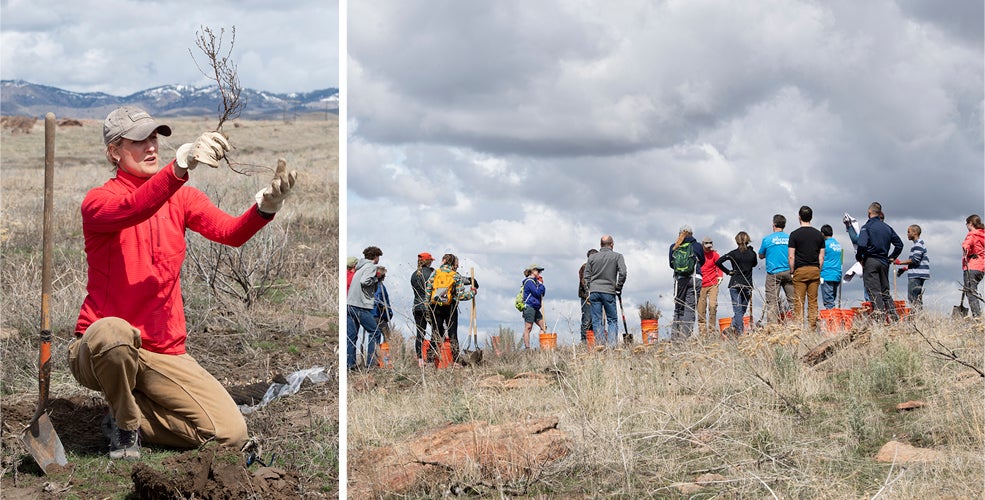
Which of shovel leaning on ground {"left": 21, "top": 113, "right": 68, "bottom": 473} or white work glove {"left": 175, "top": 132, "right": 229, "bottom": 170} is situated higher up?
white work glove {"left": 175, "top": 132, "right": 229, "bottom": 170}

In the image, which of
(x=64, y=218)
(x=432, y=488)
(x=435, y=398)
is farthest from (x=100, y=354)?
(x=64, y=218)

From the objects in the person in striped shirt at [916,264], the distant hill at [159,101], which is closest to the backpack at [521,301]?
the person in striped shirt at [916,264]

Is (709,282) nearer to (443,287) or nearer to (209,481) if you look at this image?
(443,287)

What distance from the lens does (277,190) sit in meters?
4.21

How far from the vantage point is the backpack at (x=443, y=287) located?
10.4 m

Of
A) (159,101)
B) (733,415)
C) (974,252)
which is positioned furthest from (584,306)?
(159,101)

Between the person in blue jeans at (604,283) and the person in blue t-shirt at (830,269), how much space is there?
2.56 m

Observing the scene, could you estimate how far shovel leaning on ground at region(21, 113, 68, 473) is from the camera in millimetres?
5012

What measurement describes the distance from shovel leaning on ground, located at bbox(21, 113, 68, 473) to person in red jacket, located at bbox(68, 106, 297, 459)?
0.16 metres

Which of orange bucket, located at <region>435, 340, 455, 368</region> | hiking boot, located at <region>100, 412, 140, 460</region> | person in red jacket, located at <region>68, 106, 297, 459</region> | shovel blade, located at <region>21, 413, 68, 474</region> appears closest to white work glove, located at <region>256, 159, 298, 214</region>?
person in red jacket, located at <region>68, 106, 297, 459</region>

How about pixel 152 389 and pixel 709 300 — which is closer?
pixel 152 389

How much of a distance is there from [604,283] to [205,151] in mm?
8061

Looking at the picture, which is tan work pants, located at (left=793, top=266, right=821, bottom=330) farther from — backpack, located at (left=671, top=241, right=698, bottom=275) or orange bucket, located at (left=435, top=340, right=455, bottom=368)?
orange bucket, located at (left=435, top=340, right=455, bottom=368)

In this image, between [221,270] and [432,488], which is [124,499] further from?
[221,270]
